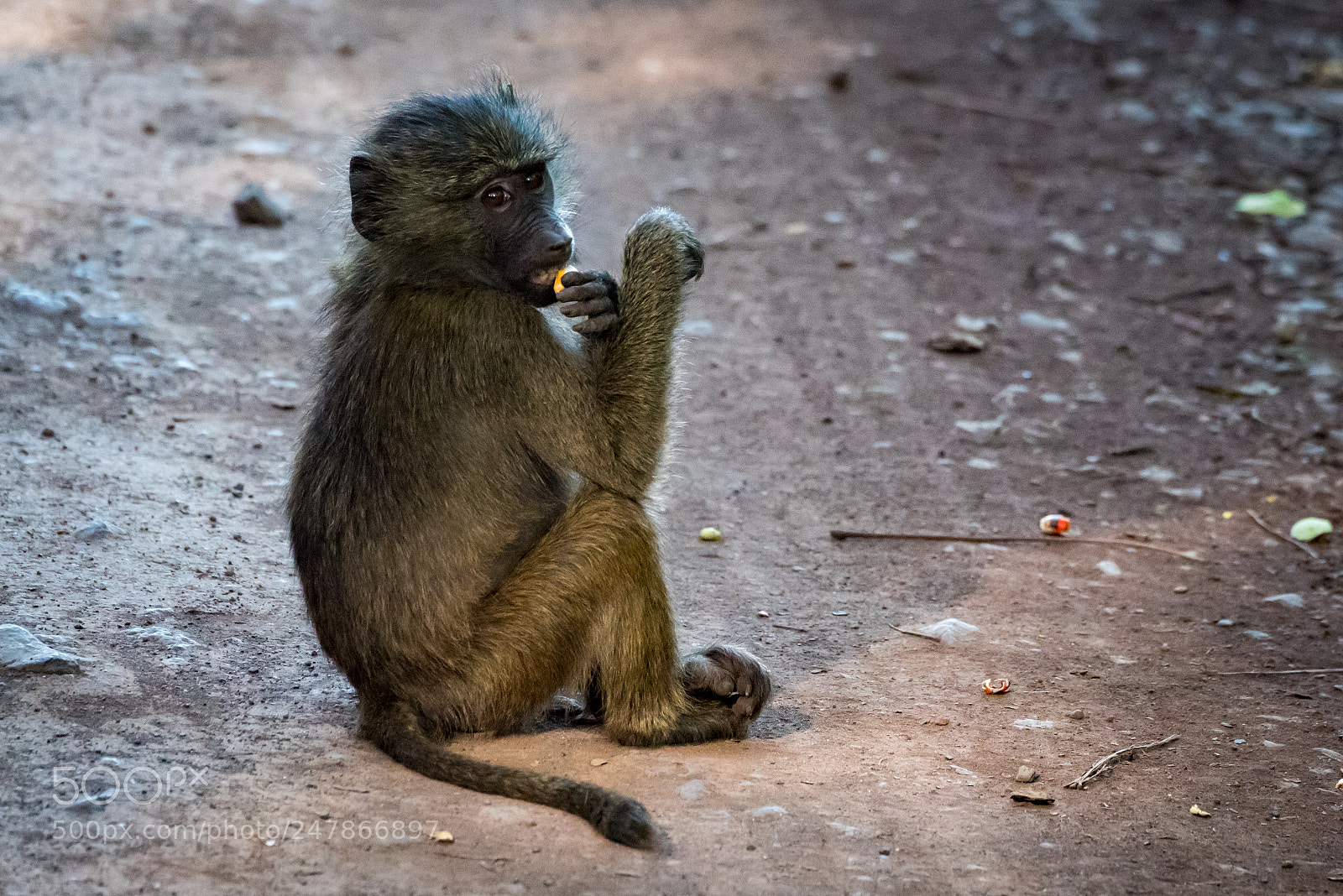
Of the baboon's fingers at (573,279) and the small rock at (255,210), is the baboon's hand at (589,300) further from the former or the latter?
the small rock at (255,210)

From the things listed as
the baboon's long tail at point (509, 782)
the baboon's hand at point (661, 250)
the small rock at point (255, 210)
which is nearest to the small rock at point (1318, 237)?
the baboon's hand at point (661, 250)

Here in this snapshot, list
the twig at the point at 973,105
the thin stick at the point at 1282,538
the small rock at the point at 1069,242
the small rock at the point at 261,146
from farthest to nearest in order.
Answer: the twig at the point at 973,105, the small rock at the point at 261,146, the small rock at the point at 1069,242, the thin stick at the point at 1282,538

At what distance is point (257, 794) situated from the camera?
3.60m

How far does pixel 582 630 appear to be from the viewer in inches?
156

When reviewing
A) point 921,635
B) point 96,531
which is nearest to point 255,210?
point 96,531

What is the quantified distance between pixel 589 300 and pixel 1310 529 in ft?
12.3

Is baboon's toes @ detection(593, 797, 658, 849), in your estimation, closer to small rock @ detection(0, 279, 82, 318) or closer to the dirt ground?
the dirt ground

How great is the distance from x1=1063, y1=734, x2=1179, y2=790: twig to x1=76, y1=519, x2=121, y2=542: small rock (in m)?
3.59

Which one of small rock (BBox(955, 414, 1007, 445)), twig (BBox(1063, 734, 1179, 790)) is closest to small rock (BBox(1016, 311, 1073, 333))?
small rock (BBox(955, 414, 1007, 445))

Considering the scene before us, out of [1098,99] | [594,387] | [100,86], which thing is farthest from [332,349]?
[1098,99]

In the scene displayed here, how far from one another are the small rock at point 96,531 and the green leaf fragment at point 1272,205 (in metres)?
7.46

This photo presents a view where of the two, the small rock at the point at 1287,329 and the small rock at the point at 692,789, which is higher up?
the small rock at the point at 1287,329

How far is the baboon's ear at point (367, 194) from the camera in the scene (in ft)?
Result: 13.7

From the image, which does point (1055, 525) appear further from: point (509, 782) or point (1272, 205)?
point (1272, 205)
